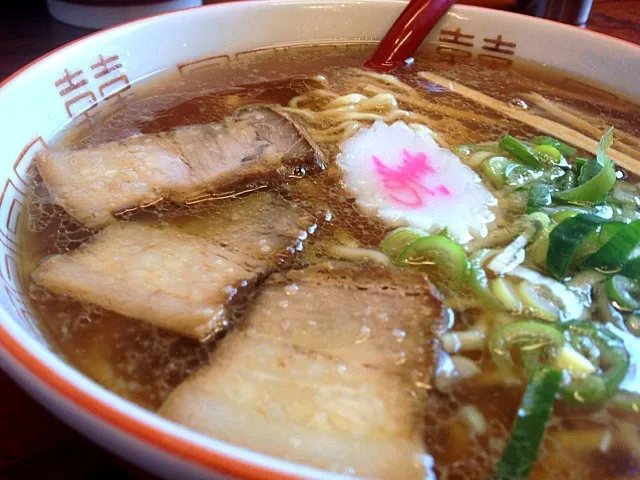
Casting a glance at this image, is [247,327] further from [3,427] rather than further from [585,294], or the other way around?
[585,294]

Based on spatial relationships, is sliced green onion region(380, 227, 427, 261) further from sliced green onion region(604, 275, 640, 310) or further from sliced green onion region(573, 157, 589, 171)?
sliced green onion region(573, 157, 589, 171)

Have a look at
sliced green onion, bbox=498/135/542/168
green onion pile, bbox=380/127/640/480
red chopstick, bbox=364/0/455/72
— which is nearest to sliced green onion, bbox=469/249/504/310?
green onion pile, bbox=380/127/640/480

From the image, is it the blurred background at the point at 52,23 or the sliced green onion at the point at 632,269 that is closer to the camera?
the sliced green onion at the point at 632,269

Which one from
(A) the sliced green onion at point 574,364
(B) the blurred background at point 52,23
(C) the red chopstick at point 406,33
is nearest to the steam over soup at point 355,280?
(A) the sliced green onion at point 574,364

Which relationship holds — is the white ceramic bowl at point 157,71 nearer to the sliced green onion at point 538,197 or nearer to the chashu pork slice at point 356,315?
the chashu pork slice at point 356,315

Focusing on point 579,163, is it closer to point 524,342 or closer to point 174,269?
point 524,342

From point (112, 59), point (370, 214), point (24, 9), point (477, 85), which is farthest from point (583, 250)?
point (24, 9)

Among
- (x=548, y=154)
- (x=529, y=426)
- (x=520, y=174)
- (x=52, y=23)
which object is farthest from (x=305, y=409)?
(x=52, y=23)

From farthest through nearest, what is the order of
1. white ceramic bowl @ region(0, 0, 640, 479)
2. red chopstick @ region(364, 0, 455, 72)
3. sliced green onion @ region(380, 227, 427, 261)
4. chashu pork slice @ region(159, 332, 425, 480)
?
red chopstick @ region(364, 0, 455, 72) → sliced green onion @ region(380, 227, 427, 261) → chashu pork slice @ region(159, 332, 425, 480) → white ceramic bowl @ region(0, 0, 640, 479)
